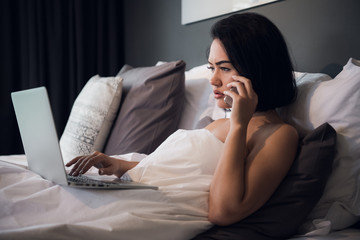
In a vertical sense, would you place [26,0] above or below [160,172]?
above

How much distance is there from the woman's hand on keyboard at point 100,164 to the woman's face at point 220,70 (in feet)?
1.35

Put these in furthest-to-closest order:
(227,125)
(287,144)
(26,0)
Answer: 1. (26,0)
2. (227,125)
3. (287,144)

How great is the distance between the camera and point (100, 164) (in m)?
1.17

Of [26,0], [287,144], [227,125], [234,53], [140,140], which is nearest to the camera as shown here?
[287,144]

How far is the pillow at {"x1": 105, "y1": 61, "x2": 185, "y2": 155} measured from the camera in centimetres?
169

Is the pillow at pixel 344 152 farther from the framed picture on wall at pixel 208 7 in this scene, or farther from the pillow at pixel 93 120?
the pillow at pixel 93 120

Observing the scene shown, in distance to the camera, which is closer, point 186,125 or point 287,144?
point 287,144

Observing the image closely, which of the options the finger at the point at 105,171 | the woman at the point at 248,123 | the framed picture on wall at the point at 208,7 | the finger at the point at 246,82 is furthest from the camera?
the framed picture on wall at the point at 208,7

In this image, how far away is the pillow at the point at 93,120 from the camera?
5.82 ft

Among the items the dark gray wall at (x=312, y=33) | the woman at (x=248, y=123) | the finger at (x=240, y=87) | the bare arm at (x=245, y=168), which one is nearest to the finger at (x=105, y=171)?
the woman at (x=248, y=123)

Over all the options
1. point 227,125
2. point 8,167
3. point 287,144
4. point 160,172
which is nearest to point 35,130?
point 8,167

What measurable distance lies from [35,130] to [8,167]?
18cm

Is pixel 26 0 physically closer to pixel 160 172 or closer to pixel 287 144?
pixel 160 172

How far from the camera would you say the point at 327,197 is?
973 millimetres
